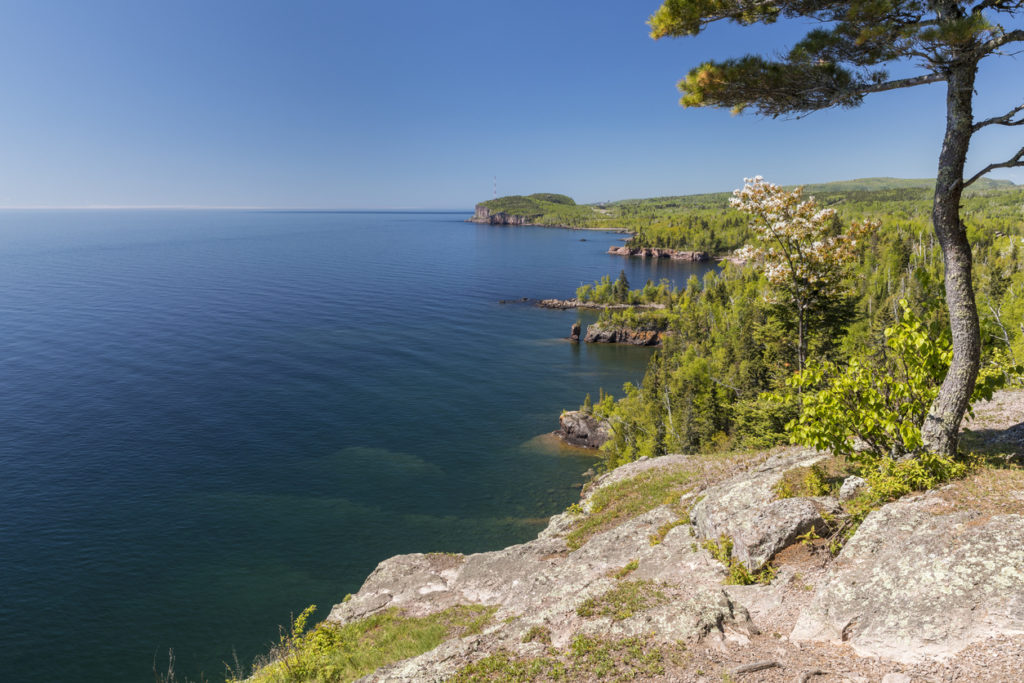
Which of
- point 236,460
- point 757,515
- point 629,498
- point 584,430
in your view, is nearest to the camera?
point 757,515

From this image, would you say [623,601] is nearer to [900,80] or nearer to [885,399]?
Result: [885,399]

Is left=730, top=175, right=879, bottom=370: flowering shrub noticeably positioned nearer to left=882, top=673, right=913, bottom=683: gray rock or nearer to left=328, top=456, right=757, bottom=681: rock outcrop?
left=328, top=456, right=757, bottom=681: rock outcrop

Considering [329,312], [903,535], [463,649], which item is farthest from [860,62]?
[329,312]

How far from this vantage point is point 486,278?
584 feet

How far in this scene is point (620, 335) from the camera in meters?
118

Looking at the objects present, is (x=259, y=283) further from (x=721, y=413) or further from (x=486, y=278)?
(x=721, y=413)

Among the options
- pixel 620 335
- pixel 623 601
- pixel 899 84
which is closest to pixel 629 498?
pixel 623 601

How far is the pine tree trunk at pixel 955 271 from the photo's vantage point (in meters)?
10.6

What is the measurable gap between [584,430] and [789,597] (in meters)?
54.8

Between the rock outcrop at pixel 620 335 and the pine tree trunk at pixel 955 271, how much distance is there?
338 feet

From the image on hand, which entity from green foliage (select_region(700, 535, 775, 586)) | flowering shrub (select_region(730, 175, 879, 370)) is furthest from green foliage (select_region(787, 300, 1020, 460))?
flowering shrub (select_region(730, 175, 879, 370))

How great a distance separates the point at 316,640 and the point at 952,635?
15.8m

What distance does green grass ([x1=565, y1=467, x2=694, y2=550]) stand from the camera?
19375mm

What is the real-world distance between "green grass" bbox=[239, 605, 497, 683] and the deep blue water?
Result: 72.2ft
